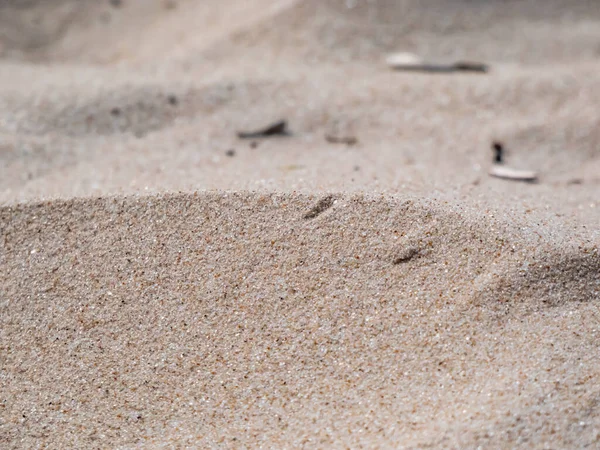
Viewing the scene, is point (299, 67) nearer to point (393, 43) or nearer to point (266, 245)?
point (393, 43)

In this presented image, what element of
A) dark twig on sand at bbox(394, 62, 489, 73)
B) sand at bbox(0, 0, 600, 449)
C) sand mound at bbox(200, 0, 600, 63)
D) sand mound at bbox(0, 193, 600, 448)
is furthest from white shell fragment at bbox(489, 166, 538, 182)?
sand mound at bbox(200, 0, 600, 63)

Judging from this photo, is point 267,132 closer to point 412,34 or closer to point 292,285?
point 292,285

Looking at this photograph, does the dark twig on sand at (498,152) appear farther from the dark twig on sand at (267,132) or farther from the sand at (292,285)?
the dark twig on sand at (267,132)

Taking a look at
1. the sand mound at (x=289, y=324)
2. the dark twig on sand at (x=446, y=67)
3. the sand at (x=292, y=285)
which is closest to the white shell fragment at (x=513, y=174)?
the sand at (x=292, y=285)

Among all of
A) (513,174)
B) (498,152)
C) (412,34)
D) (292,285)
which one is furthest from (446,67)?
(292,285)

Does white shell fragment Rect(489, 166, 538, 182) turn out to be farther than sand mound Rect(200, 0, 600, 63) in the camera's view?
No

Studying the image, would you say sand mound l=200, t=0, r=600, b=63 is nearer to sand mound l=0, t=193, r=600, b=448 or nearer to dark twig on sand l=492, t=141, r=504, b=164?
dark twig on sand l=492, t=141, r=504, b=164
